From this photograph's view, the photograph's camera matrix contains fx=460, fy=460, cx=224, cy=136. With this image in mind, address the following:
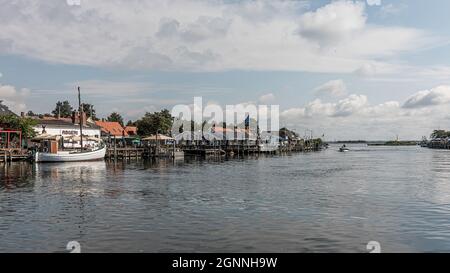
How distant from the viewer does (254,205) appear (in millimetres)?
28062

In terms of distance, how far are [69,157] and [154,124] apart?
152 ft

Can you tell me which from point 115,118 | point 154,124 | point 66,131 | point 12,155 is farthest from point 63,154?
point 115,118

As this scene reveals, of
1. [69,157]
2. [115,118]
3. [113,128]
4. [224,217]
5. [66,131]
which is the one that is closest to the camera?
[224,217]

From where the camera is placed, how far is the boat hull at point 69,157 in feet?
236

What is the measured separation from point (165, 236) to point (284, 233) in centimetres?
511

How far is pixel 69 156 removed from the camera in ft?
244

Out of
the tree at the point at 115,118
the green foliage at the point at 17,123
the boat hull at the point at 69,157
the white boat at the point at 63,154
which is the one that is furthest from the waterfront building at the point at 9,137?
the tree at the point at 115,118

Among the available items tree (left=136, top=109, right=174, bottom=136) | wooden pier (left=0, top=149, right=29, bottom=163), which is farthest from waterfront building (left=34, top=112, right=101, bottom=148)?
tree (left=136, top=109, right=174, bottom=136)

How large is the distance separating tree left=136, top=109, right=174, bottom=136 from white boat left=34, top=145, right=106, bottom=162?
36.6 metres

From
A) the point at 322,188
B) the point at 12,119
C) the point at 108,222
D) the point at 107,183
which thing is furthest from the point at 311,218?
the point at 12,119

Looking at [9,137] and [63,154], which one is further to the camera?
[9,137]

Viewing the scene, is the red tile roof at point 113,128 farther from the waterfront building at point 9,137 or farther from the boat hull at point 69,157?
the boat hull at point 69,157

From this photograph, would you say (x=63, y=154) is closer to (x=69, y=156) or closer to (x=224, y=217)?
(x=69, y=156)

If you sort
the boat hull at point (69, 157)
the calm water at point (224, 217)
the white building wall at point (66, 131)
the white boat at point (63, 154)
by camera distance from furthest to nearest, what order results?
the white building wall at point (66, 131), the white boat at point (63, 154), the boat hull at point (69, 157), the calm water at point (224, 217)
